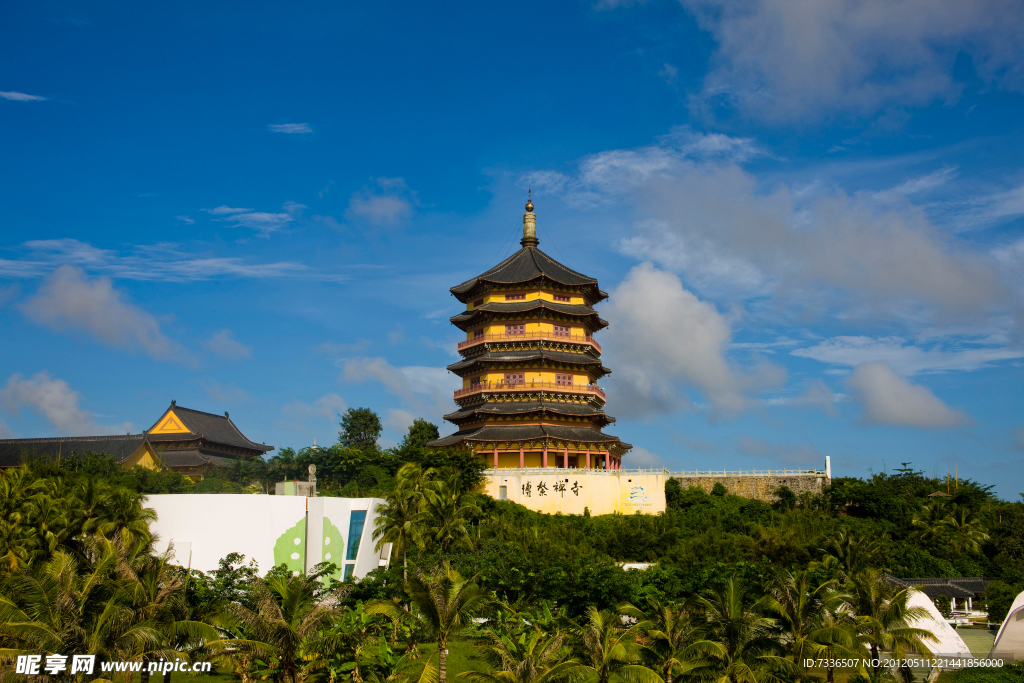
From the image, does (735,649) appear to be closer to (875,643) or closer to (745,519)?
(875,643)

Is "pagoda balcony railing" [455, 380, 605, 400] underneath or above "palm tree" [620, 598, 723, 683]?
above

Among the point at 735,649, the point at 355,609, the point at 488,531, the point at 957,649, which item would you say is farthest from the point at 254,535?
the point at 957,649

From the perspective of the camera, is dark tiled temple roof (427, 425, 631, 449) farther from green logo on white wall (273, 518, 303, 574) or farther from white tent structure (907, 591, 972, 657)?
white tent structure (907, 591, 972, 657)

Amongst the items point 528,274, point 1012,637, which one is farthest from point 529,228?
point 1012,637

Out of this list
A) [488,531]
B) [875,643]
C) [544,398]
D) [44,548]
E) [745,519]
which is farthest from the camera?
[544,398]

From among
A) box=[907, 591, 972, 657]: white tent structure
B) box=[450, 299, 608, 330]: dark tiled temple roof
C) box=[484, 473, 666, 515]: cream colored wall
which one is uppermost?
box=[450, 299, 608, 330]: dark tiled temple roof

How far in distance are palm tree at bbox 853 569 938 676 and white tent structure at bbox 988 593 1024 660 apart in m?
7.00

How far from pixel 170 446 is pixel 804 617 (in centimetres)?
7034

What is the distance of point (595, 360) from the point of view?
63844 millimetres

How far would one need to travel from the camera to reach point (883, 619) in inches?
1270

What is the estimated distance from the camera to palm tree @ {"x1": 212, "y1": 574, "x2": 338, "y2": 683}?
86.4 feet

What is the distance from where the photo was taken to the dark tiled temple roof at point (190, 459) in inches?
3187

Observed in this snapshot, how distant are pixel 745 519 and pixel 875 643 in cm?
2451

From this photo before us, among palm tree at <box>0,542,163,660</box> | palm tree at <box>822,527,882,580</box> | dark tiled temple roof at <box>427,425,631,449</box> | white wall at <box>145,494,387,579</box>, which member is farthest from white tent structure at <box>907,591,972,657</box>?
palm tree at <box>0,542,163,660</box>
